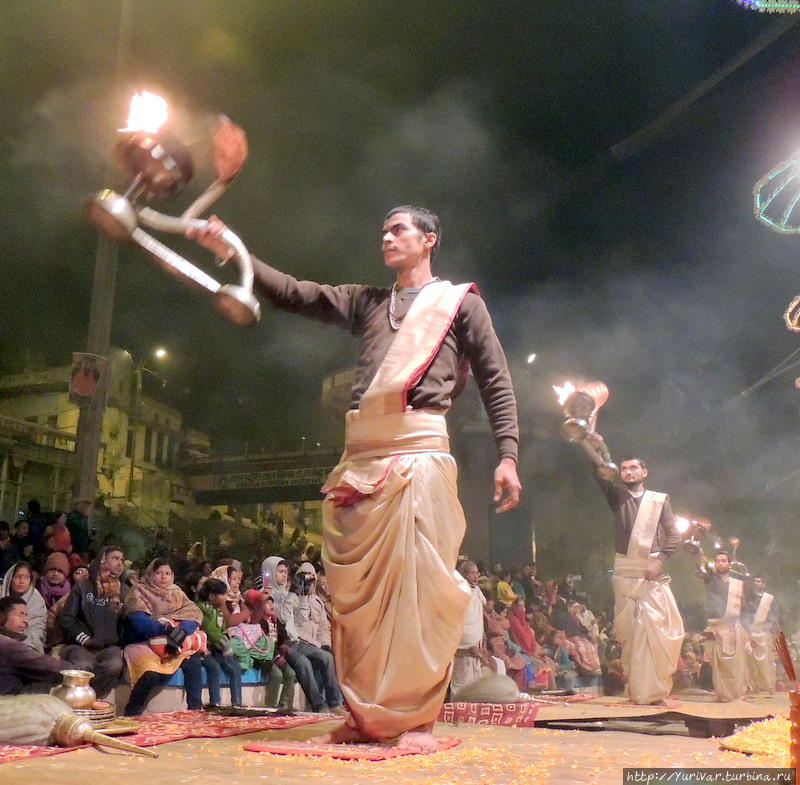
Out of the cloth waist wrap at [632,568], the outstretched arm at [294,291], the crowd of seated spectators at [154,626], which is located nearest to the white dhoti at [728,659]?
the cloth waist wrap at [632,568]

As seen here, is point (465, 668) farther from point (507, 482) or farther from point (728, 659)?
point (507, 482)

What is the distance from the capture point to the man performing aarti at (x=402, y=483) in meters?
3.04

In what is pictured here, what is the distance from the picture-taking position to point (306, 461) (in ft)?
57.2

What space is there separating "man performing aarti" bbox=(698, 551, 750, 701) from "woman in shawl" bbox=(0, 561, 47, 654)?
7137mm

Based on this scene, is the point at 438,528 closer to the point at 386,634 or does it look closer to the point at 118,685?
the point at 386,634

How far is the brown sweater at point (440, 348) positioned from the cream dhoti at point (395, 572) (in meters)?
0.18

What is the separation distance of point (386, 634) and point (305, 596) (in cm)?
474

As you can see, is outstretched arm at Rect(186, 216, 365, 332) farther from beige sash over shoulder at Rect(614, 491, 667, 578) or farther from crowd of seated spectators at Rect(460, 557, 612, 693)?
crowd of seated spectators at Rect(460, 557, 612, 693)

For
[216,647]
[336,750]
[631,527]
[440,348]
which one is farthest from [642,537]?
[336,750]

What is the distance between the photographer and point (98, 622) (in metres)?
5.55

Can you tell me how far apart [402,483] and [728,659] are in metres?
7.50

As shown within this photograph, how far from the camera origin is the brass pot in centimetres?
342

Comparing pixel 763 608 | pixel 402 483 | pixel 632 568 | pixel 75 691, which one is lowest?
pixel 75 691

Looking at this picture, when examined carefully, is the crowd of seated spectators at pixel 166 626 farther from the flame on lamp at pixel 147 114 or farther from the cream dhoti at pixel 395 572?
the flame on lamp at pixel 147 114
